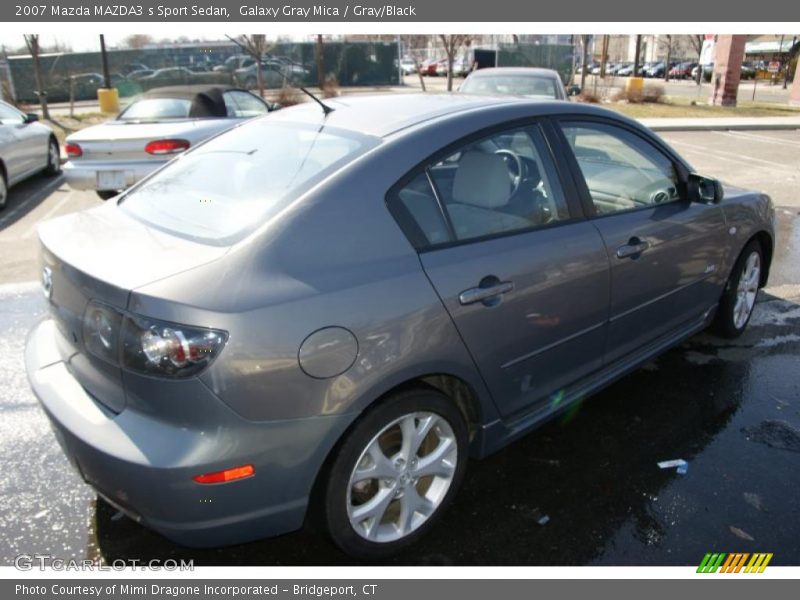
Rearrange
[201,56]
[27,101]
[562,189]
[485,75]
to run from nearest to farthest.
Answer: [562,189], [485,75], [27,101], [201,56]

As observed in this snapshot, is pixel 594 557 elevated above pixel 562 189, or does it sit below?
below

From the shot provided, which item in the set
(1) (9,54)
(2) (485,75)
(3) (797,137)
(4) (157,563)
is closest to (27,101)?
(1) (9,54)

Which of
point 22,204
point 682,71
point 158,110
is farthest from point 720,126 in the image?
point 682,71

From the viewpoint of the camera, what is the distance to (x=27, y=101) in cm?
2962

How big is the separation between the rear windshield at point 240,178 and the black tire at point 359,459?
0.80m

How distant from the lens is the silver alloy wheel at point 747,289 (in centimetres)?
428

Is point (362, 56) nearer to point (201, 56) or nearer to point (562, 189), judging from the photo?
point (201, 56)

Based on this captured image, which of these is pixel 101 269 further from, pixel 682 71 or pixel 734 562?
pixel 682 71

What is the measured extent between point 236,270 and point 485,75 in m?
10.1

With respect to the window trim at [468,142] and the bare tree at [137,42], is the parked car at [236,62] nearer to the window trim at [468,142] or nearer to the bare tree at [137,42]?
the bare tree at [137,42]

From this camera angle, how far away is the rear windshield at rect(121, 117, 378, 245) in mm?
→ 2375

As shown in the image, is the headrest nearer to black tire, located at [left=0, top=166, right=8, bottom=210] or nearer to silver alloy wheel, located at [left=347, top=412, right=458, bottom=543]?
silver alloy wheel, located at [left=347, top=412, right=458, bottom=543]

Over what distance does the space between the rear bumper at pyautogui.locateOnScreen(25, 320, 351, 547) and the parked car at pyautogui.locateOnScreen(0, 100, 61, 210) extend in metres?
7.82

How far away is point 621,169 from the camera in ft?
11.8
